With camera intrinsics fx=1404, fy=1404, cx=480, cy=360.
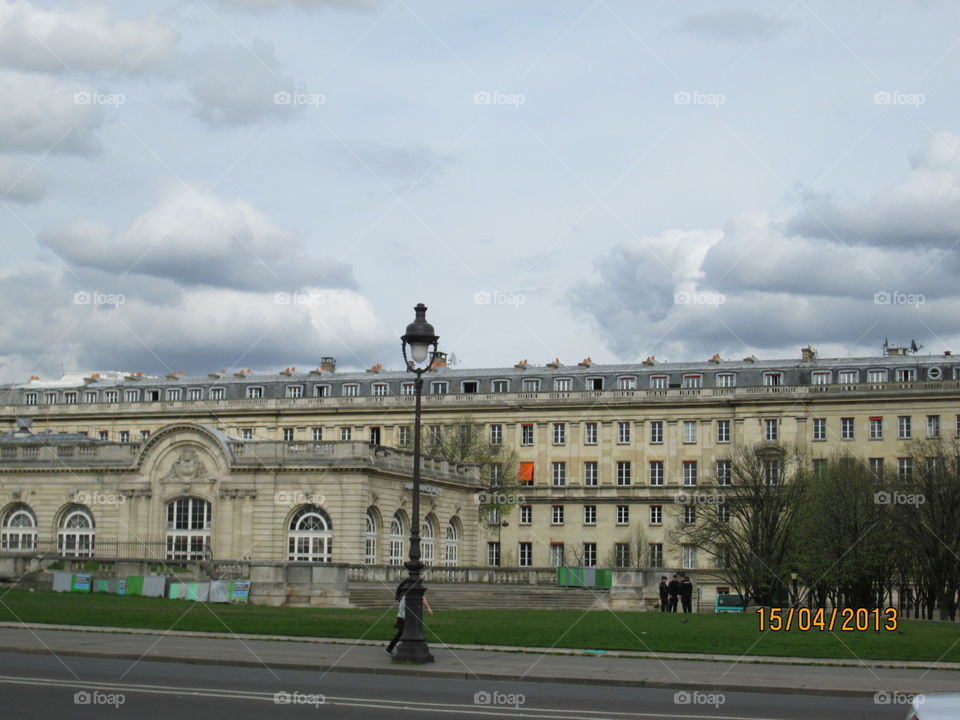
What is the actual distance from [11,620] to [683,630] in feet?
59.5

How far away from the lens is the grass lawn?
1298 inches

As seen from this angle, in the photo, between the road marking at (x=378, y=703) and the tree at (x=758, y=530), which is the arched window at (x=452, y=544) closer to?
the tree at (x=758, y=530)

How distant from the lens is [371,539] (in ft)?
209

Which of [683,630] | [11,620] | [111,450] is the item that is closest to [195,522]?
[111,450]

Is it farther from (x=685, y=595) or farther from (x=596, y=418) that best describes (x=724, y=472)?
(x=685, y=595)

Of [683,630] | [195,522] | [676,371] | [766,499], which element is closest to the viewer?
[683,630]

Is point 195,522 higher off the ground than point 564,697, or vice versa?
point 195,522

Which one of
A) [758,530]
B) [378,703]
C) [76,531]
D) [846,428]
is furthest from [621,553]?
[378,703]

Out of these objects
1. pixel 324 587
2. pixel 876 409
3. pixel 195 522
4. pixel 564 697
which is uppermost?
pixel 876 409

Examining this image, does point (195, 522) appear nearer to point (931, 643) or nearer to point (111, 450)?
point (111, 450)

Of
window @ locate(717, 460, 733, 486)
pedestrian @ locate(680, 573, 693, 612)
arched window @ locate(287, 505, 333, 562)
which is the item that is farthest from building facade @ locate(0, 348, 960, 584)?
pedestrian @ locate(680, 573, 693, 612)

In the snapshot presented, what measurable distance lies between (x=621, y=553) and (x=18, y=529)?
49160 mm

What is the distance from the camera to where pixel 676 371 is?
356 feet

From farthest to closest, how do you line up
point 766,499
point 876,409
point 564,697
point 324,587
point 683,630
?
point 876,409, point 766,499, point 324,587, point 683,630, point 564,697
